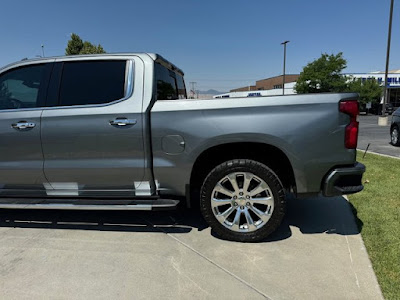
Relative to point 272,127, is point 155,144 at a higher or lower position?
lower

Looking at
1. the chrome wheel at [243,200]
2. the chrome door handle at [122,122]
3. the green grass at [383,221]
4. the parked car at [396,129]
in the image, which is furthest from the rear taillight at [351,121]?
the parked car at [396,129]

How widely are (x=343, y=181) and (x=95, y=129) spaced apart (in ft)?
8.67

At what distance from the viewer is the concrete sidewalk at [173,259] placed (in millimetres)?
2594

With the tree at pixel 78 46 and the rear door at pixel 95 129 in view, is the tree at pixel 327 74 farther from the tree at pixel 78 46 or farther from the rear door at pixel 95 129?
the rear door at pixel 95 129

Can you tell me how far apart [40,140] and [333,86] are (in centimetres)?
3481

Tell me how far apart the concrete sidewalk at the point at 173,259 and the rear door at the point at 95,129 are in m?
0.59

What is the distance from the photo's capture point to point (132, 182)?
11.4ft

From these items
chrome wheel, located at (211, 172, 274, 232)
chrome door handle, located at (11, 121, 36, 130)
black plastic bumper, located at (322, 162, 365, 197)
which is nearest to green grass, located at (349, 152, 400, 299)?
black plastic bumper, located at (322, 162, 365, 197)

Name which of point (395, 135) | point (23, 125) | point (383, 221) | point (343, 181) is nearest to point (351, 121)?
point (343, 181)

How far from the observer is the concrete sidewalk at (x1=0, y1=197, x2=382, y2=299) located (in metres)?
2.59

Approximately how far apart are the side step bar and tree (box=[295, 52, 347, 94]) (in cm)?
3381

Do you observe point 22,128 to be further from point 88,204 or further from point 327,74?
point 327,74

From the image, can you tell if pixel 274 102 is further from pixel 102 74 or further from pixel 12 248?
pixel 12 248

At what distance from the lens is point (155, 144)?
3.33 m
